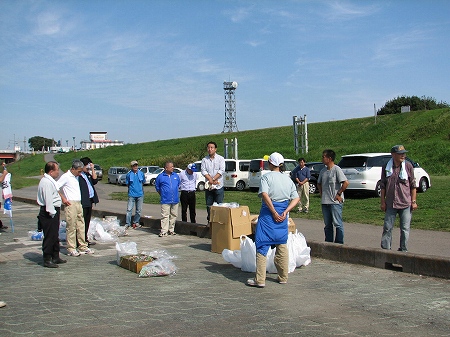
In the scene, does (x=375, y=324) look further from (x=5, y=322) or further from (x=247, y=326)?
(x=5, y=322)

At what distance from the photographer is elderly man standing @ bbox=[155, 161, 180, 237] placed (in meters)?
11.4

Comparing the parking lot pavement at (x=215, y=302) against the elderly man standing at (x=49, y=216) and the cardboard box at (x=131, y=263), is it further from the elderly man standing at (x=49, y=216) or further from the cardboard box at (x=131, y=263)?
the elderly man standing at (x=49, y=216)

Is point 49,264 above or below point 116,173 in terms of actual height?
below

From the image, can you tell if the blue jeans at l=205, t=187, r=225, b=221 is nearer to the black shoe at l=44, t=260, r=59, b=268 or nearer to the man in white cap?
the black shoe at l=44, t=260, r=59, b=268

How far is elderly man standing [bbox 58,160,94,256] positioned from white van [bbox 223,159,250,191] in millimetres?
17608

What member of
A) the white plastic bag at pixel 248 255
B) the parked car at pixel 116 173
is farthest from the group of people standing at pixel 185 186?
the parked car at pixel 116 173

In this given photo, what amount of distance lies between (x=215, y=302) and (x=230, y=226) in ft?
9.36

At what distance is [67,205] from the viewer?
8828 mm

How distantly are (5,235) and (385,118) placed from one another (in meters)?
48.5

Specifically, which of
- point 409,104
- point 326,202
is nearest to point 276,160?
point 326,202

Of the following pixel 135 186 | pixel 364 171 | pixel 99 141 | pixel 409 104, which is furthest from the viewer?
pixel 99 141

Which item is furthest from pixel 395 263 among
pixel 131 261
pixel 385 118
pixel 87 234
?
pixel 385 118

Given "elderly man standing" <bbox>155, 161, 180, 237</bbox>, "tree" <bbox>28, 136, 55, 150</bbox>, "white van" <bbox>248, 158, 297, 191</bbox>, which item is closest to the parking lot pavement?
"elderly man standing" <bbox>155, 161, 180, 237</bbox>

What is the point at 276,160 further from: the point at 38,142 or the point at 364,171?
the point at 38,142
